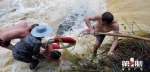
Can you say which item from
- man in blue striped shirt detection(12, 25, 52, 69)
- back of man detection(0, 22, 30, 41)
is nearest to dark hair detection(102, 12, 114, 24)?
man in blue striped shirt detection(12, 25, 52, 69)

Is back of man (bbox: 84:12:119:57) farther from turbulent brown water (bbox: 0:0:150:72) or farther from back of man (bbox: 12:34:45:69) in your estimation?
back of man (bbox: 12:34:45:69)

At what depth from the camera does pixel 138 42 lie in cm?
379

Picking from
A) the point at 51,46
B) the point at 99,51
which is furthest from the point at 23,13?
the point at 99,51

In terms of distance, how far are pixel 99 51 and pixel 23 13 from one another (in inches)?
121

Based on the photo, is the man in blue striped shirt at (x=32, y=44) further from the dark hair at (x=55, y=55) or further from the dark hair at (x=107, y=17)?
the dark hair at (x=107, y=17)

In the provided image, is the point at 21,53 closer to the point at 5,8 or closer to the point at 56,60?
the point at 56,60

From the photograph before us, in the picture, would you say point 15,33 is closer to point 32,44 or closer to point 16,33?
point 16,33

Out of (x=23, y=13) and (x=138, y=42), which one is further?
(x=23, y=13)

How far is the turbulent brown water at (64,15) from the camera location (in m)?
4.78

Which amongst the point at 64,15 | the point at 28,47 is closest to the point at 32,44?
the point at 28,47

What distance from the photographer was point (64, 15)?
6.28 meters

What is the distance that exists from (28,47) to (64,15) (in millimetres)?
2593

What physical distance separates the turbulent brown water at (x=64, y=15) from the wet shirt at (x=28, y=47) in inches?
27.0

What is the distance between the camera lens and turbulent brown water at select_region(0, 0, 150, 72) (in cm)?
478
